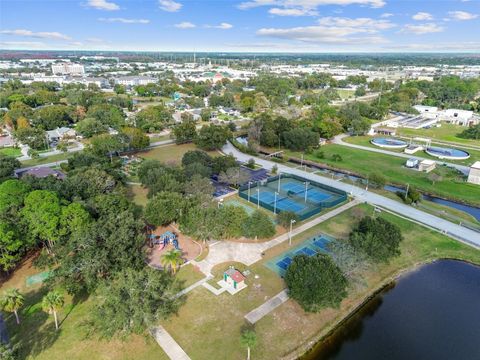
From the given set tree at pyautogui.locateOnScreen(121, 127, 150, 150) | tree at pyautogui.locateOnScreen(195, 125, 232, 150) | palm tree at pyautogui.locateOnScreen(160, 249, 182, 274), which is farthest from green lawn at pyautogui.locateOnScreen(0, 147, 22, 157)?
palm tree at pyautogui.locateOnScreen(160, 249, 182, 274)

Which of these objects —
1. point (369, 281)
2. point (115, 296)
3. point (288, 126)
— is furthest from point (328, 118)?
point (115, 296)

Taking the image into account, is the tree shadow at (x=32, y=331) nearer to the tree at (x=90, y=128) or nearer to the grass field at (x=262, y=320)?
the grass field at (x=262, y=320)

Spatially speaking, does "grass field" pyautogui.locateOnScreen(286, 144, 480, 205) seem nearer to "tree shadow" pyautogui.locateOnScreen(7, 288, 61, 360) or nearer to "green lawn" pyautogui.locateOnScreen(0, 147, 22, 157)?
"tree shadow" pyautogui.locateOnScreen(7, 288, 61, 360)

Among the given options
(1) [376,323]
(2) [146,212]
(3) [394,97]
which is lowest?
(1) [376,323]

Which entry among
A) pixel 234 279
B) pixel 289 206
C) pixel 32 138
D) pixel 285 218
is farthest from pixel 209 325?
pixel 32 138

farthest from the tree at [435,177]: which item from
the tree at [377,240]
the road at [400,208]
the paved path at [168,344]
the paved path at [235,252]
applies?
the paved path at [168,344]

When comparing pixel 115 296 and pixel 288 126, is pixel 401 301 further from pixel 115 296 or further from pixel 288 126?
pixel 288 126
